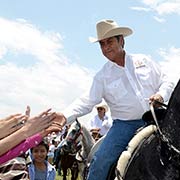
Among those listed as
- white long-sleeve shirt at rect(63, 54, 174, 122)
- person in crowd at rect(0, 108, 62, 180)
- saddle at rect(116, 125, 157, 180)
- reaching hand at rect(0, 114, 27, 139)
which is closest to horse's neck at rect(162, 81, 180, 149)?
saddle at rect(116, 125, 157, 180)

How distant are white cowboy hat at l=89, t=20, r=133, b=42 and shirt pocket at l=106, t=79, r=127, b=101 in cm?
51

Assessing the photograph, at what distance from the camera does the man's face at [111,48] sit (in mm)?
5547

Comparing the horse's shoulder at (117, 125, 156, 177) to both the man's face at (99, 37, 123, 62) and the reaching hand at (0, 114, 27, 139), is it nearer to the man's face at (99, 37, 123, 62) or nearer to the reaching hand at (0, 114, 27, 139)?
the reaching hand at (0, 114, 27, 139)

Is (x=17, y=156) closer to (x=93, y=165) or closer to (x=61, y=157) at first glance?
(x=93, y=165)

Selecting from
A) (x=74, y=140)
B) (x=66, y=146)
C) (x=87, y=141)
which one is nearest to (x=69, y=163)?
(x=66, y=146)

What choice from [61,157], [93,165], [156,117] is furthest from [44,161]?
[61,157]

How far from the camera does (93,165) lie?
5.47 m

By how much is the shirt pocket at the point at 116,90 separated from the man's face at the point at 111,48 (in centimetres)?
27

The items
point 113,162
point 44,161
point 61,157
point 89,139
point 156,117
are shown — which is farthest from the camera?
point 61,157

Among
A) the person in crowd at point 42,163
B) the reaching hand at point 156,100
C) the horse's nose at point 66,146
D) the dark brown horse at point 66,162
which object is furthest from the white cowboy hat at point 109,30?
the dark brown horse at point 66,162

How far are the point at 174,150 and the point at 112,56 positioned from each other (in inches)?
79.8

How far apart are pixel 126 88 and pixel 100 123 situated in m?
10.0

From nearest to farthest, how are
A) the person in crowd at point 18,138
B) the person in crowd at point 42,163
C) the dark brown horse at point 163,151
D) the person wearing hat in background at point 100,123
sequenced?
the person in crowd at point 18,138, the dark brown horse at point 163,151, the person in crowd at point 42,163, the person wearing hat in background at point 100,123

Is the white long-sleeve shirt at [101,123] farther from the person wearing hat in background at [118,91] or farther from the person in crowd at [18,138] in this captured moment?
the person in crowd at [18,138]
